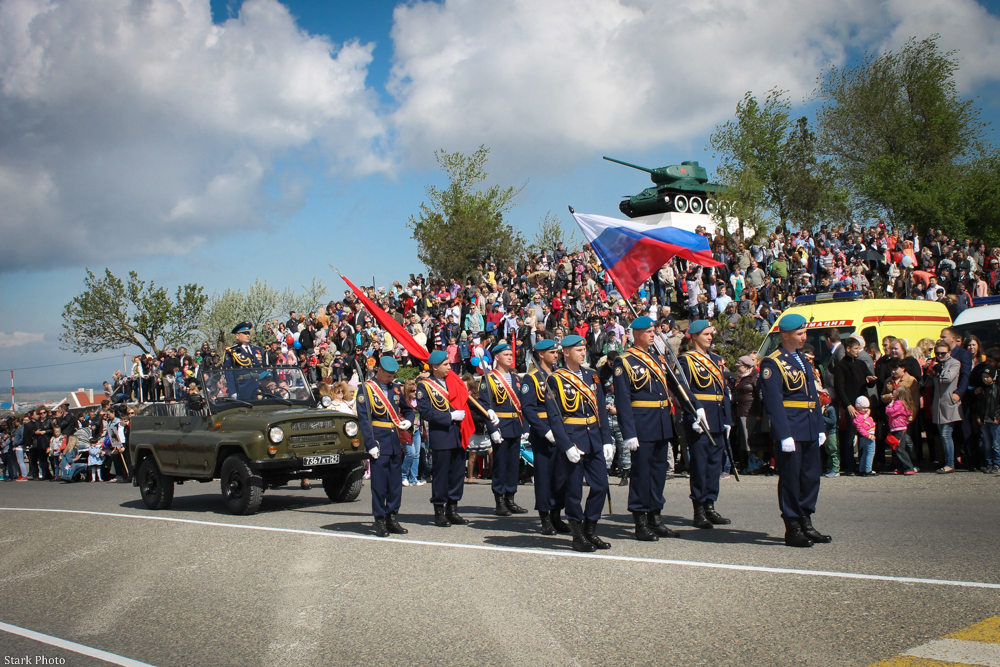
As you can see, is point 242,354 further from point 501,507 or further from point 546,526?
point 546,526

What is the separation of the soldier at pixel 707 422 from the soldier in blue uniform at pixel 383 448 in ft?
9.85

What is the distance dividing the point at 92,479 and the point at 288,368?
1182 centimetres

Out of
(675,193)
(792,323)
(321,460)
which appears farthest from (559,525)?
(675,193)

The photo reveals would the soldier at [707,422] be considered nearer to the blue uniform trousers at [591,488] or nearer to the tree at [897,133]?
the blue uniform trousers at [591,488]

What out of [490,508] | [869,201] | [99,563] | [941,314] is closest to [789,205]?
[869,201]

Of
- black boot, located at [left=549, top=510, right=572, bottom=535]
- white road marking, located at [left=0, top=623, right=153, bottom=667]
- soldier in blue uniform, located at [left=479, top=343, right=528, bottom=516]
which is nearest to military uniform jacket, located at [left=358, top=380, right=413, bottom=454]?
soldier in blue uniform, located at [left=479, top=343, right=528, bottom=516]

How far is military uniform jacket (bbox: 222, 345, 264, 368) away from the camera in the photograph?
43.8ft

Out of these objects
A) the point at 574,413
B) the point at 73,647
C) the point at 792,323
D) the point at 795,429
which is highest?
the point at 792,323

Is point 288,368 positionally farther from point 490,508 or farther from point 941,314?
point 941,314

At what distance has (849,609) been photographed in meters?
4.94

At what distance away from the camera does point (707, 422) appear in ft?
26.6

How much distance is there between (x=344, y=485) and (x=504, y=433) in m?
3.04

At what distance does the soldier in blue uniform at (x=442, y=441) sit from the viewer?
920cm

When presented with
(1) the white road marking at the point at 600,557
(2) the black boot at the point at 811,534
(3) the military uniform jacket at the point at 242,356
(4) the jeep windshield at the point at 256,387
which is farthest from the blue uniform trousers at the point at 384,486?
(3) the military uniform jacket at the point at 242,356
